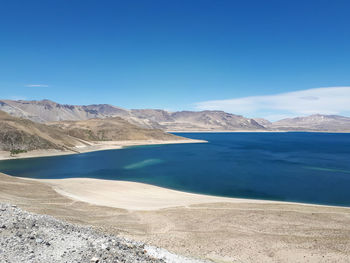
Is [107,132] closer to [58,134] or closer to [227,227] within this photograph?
[58,134]

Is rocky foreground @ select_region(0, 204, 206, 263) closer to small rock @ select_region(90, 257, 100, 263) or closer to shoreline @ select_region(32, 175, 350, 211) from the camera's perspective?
small rock @ select_region(90, 257, 100, 263)

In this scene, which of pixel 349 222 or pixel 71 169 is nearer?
pixel 349 222

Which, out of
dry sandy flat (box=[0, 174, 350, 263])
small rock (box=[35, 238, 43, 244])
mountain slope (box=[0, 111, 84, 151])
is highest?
mountain slope (box=[0, 111, 84, 151])

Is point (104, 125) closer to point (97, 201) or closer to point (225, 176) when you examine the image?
point (225, 176)

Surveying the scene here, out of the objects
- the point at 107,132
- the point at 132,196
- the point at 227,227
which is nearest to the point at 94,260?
Answer: the point at 227,227

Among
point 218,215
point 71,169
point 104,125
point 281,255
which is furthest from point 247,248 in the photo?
point 104,125

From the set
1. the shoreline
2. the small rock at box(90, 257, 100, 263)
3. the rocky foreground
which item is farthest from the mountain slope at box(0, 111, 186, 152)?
the small rock at box(90, 257, 100, 263)
